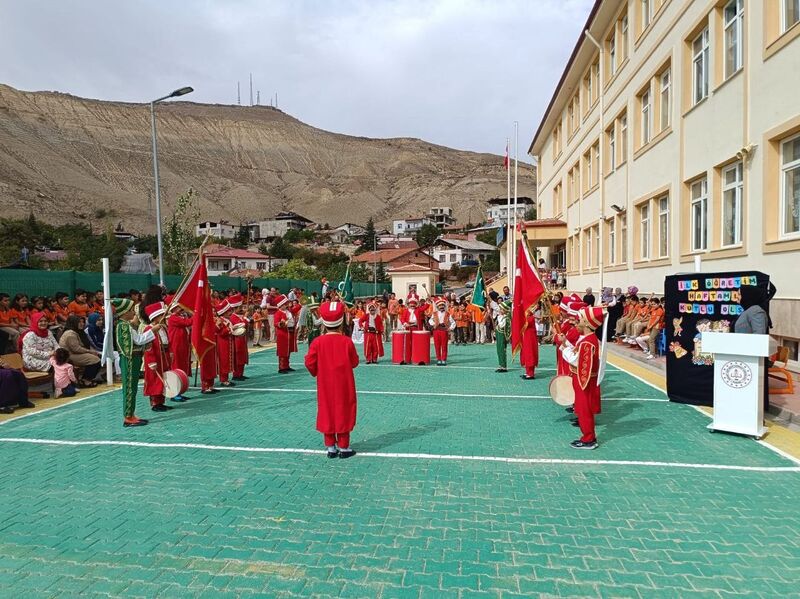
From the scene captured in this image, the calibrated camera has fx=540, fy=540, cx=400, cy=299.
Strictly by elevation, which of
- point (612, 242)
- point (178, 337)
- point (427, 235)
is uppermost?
point (427, 235)

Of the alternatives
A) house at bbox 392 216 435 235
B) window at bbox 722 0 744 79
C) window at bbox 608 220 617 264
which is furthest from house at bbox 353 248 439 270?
window at bbox 722 0 744 79

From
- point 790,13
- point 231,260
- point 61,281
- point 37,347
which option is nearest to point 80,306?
point 61,281

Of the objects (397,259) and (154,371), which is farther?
(397,259)

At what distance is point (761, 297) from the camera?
7.73 m

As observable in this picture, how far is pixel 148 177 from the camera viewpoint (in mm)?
155500

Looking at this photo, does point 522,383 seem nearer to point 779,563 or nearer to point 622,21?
point 779,563

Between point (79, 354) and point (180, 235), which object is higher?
point (180, 235)

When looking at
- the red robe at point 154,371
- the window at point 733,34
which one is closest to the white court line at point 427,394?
the red robe at point 154,371

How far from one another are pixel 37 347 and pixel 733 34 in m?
16.6

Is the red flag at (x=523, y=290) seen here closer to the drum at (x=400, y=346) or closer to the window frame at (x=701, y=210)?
the drum at (x=400, y=346)

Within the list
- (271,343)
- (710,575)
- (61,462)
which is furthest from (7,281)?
(710,575)

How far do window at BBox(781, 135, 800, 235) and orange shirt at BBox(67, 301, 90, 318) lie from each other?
16.3m

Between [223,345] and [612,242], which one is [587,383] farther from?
[612,242]

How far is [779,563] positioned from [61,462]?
698cm
